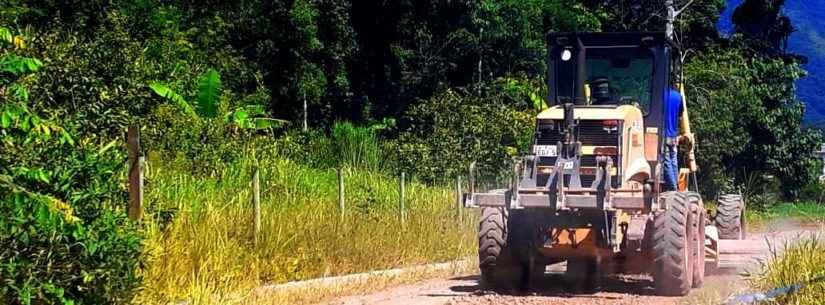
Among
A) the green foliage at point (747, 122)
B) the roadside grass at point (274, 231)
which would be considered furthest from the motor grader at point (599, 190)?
the green foliage at point (747, 122)

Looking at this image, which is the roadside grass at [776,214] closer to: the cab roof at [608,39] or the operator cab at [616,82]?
the operator cab at [616,82]

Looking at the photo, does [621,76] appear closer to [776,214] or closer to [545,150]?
[545,150]

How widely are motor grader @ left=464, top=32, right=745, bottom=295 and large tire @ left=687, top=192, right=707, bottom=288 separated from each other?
0.02 m

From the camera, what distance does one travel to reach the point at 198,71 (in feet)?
87.2

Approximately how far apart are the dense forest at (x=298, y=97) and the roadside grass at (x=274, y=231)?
464 mm

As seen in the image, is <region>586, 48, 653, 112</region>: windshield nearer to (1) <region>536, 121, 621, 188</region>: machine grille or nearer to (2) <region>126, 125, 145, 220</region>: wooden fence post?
(1) <region>536, 121, 621, 188</region>: machine grille

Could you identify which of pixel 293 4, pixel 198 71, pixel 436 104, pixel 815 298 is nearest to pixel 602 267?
pixel 815 298

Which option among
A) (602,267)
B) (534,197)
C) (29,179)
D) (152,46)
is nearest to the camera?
(29,179)

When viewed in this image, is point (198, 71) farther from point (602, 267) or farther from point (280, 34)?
point (602, 267)

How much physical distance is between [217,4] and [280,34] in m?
2.69

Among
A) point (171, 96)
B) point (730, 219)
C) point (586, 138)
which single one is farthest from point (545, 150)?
point (171, 96)

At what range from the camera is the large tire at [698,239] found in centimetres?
1301

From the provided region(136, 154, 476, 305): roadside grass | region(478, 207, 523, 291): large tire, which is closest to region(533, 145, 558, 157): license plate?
region(478, 207, 523, 291): large tire

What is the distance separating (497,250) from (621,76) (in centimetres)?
274
